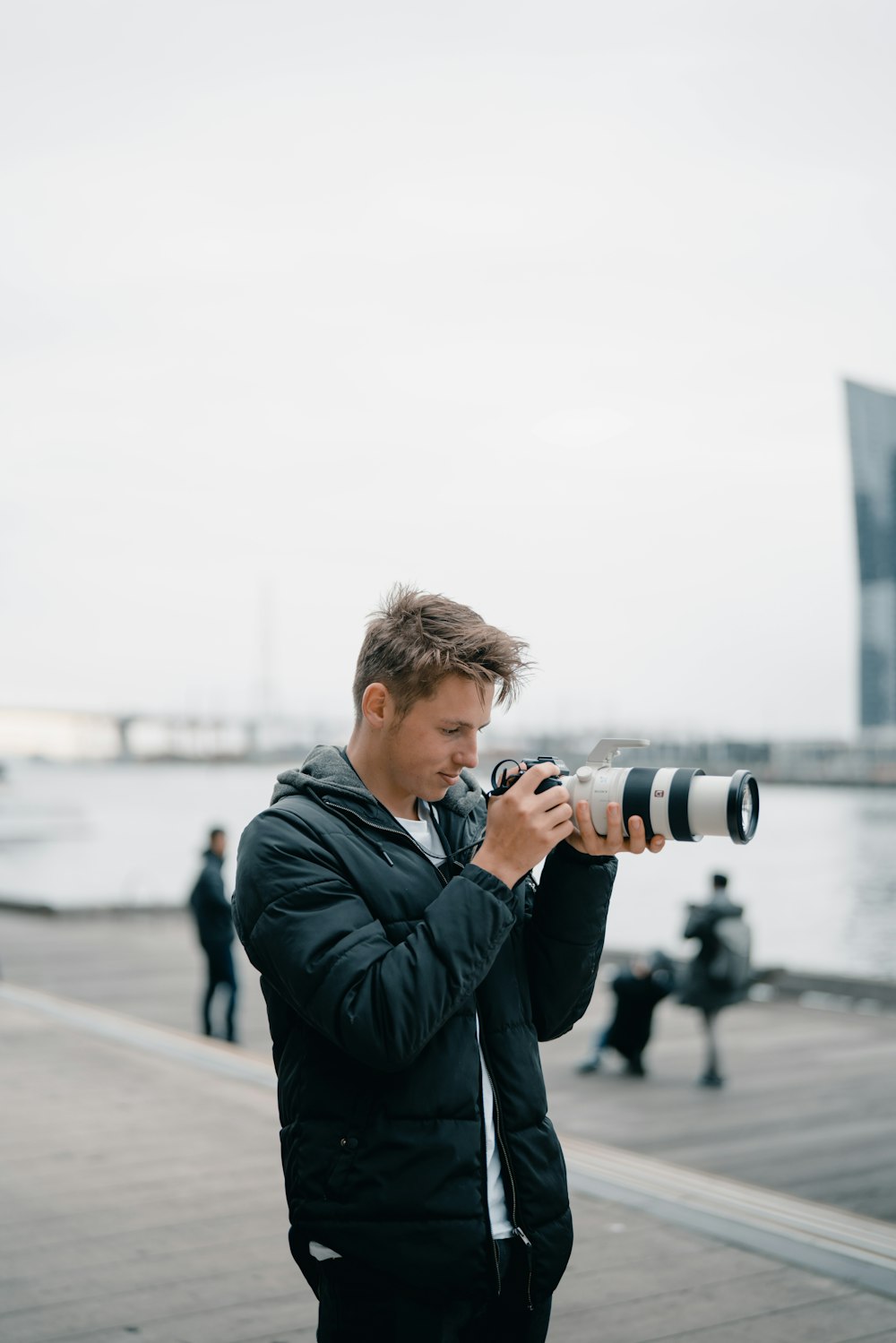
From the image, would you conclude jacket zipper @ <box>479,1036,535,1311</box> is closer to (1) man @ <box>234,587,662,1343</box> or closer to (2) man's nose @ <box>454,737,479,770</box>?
(1) man @ <box>234,587,662,1343</box>

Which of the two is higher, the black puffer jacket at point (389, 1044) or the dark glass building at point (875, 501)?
the dark glass building at point (875, 501)

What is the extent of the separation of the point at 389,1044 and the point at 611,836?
1.33ft

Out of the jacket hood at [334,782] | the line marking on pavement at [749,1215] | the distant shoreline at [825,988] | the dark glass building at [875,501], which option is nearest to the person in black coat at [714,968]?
the distant shoreline at [825,988]

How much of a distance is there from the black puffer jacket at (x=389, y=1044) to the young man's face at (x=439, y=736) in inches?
2.9

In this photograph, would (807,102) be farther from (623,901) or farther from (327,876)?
(623,901)

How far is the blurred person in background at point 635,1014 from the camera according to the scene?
26.2ft

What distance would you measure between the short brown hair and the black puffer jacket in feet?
0.56

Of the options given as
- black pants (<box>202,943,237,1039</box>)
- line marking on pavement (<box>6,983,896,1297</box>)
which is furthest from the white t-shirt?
black pants (<box>202,943,237,1039</box>)

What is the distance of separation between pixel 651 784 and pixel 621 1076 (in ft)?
21.9

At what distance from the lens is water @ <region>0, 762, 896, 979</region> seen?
101ft

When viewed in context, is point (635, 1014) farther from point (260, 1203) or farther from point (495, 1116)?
point (495, 1116)

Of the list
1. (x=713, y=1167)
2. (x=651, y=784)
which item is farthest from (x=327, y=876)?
(x=713, y=1167)

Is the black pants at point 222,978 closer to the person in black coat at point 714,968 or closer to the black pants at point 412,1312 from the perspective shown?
the person in black coat at point 714,968

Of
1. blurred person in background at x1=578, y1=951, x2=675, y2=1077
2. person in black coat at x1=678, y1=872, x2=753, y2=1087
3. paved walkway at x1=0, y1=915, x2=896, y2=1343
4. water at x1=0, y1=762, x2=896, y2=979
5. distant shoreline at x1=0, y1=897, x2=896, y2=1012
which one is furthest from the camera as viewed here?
water at x1=0, y1=762, x2=896, y2=979
